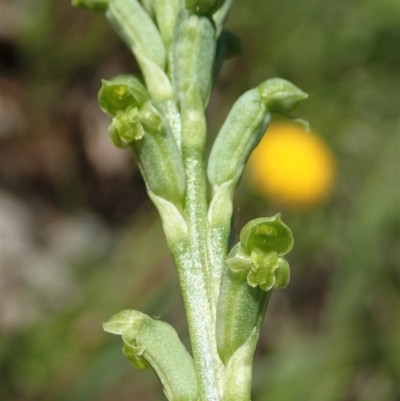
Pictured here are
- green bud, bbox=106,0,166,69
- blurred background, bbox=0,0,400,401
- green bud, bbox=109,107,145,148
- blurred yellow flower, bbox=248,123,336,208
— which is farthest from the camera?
blurred yellow flower, bbox=248,123,336,208

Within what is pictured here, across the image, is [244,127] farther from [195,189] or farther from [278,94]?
[195,189]

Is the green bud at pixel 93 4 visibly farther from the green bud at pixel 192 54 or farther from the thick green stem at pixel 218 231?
the thick green stem at pixel 218 231

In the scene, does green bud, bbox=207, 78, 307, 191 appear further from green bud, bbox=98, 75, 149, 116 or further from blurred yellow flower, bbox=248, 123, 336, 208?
blurred yellow flower, bbox=248, 123, 336, 208

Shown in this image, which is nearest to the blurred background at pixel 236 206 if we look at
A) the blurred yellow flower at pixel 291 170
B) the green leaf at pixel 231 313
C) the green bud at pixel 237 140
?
the blurred yellow flower at pixel 291 170

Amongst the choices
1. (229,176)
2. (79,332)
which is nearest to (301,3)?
(79,332)

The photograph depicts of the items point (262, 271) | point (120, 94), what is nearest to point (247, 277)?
point (262, 271)

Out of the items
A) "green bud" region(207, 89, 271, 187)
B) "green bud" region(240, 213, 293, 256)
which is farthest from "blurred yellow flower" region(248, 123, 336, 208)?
"green bud" region(240, 213, 293, 256)

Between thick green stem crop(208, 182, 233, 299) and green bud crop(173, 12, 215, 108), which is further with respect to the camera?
green bud crop(173, 12, 215, 108)
